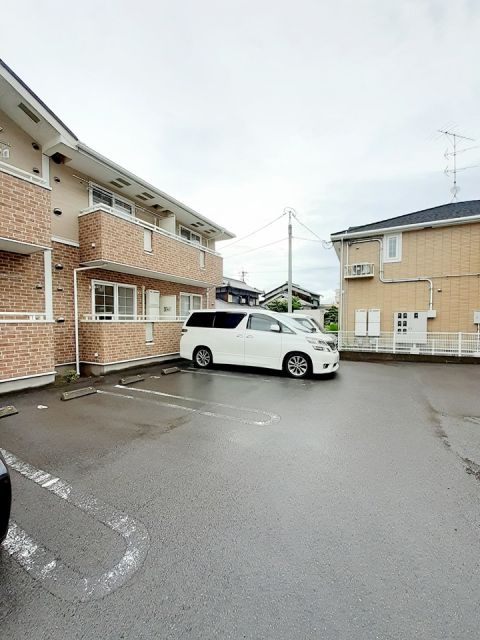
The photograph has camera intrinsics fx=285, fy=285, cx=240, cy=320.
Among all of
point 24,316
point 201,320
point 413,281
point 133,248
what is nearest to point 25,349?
point 24,316

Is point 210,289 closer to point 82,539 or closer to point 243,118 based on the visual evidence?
point 243,118

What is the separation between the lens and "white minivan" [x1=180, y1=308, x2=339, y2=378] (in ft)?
21.9

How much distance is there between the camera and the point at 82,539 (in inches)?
71.9

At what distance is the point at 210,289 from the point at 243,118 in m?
6.33

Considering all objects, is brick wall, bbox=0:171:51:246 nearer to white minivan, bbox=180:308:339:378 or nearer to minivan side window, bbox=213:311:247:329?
white minivan, bbox=180:308:339:378

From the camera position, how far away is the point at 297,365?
6.76 m

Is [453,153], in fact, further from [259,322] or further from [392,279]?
[259,322]

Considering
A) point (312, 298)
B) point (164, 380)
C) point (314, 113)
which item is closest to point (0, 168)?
point (164, 380)

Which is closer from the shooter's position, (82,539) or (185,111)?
(82,539)

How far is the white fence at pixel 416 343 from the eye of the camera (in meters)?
9.70

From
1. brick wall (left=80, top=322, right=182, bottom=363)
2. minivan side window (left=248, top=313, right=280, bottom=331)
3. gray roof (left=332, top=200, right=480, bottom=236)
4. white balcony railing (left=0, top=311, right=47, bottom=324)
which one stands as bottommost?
brick wall (left=80, top=322, right=182, bottom=363)

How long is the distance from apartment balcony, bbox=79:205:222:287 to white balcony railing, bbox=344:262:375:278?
6591mm

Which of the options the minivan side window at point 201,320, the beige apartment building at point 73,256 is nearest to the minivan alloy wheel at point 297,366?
the minivan side window at point 201,320

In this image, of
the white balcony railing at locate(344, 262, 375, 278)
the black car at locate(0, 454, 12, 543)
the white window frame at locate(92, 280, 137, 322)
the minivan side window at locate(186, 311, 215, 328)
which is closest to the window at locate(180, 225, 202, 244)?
the white window frame at locate(92, 280, 137, 322)
